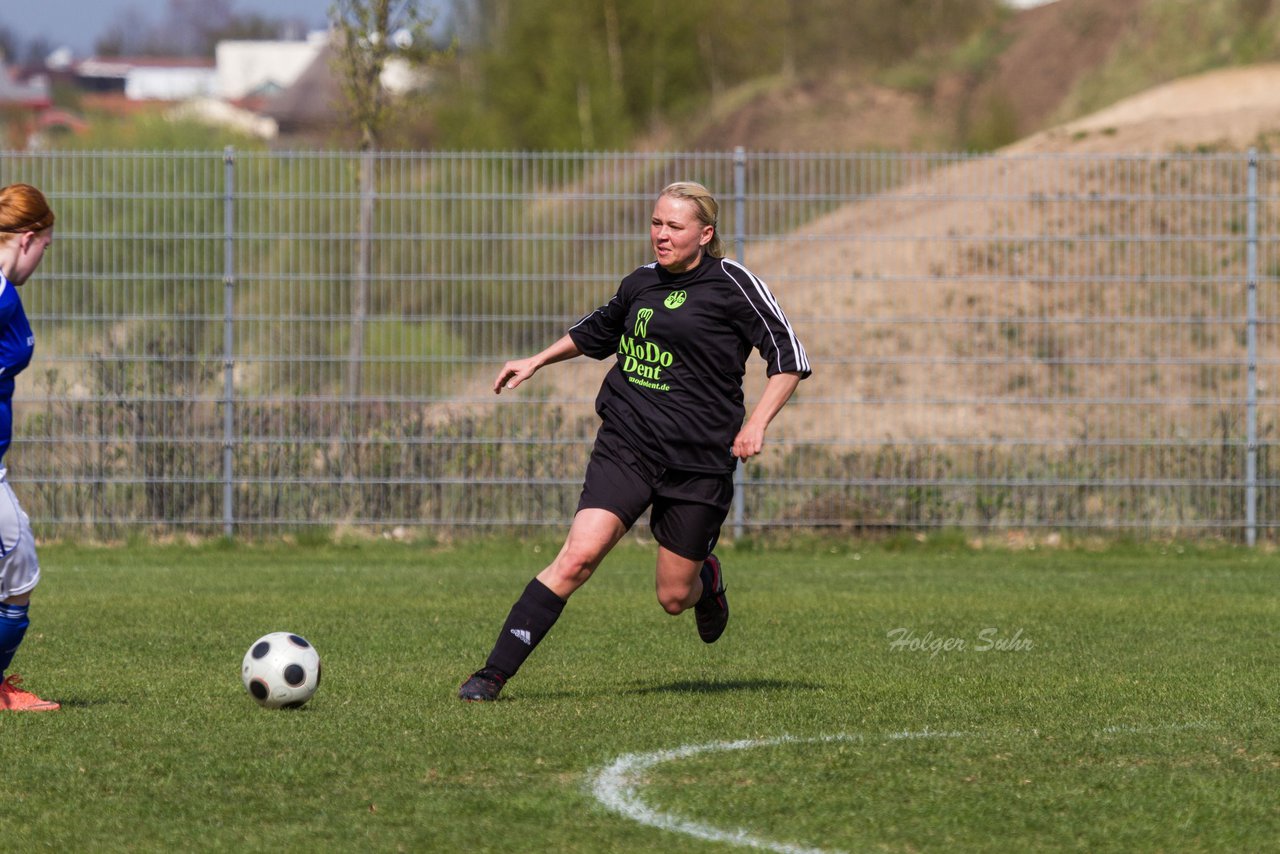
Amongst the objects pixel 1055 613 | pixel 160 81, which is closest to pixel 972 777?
pixel 1055 613

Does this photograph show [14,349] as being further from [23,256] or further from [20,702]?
[20,702]

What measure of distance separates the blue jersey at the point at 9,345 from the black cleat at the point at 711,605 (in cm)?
285

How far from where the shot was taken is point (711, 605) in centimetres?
755

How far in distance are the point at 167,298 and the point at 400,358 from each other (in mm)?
1983

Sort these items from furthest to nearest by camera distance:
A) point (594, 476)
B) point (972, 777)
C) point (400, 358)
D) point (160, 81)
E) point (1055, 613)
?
1. point (160, 81)
2. point (400, 358)
3. point (1055, 613)
4. point (594, 476)
5. point (972, 777)

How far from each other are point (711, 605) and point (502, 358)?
6.87m

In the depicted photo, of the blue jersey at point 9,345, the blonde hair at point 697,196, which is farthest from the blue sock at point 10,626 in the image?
the blonde hair at point 697,196

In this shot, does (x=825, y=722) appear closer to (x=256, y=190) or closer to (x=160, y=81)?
(x=256, y=190)

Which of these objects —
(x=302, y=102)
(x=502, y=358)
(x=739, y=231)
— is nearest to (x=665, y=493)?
(x=502, y=358)

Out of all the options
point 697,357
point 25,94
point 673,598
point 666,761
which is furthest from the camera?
point 25,94

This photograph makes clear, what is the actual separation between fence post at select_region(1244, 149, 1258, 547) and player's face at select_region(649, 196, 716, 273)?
8.52m

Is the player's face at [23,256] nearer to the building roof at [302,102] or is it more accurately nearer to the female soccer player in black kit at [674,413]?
the female soccer player in black kit at [674,413]

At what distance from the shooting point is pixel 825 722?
6.55m

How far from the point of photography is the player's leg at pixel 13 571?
6.29 m
